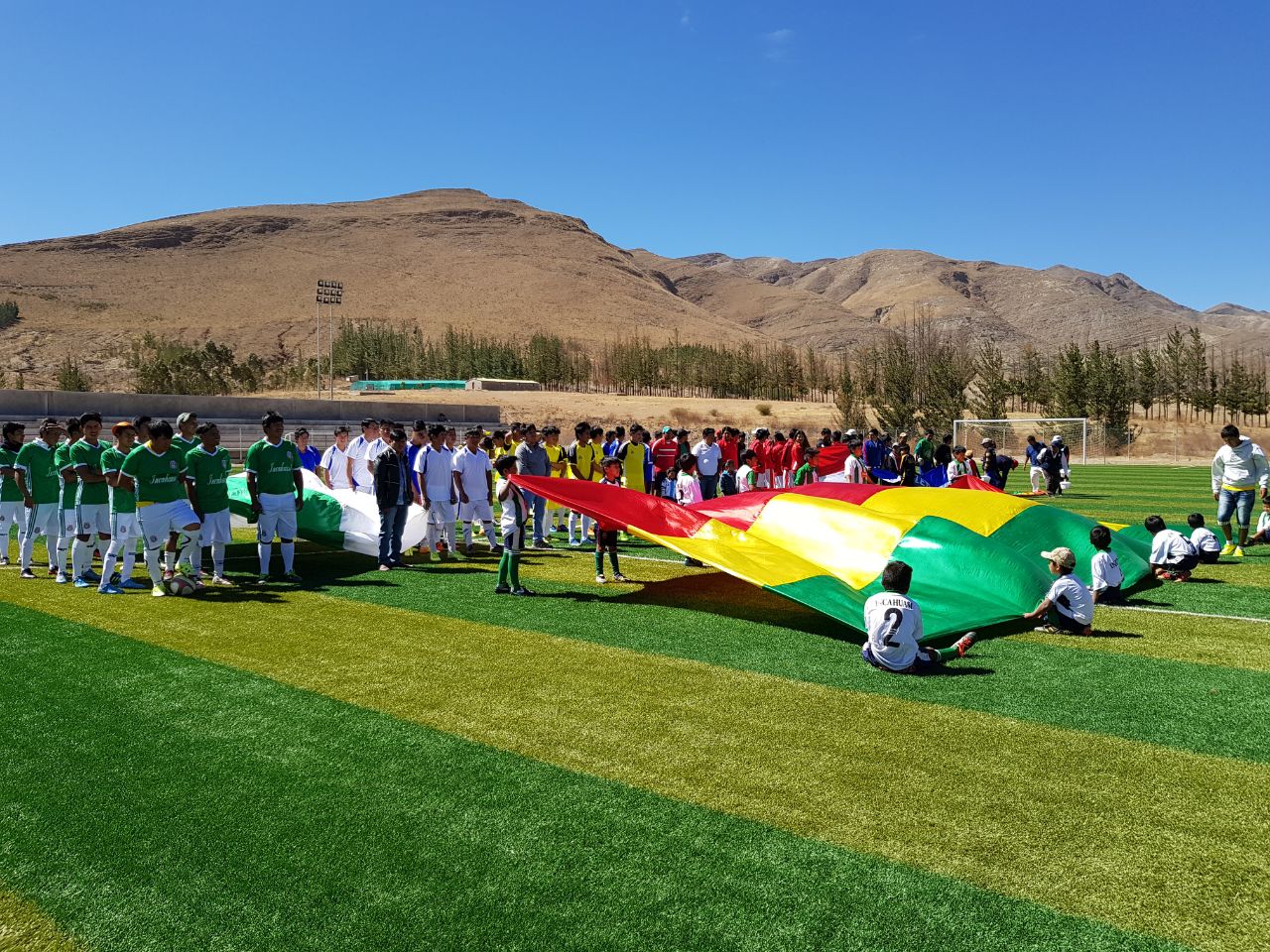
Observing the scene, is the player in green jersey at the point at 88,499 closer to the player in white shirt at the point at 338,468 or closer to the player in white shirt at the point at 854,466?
the player in white shirt at the point at 338,468

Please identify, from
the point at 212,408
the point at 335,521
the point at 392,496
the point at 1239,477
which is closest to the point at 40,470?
the point at 335,521

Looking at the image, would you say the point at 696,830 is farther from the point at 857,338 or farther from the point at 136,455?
the point at 857,338

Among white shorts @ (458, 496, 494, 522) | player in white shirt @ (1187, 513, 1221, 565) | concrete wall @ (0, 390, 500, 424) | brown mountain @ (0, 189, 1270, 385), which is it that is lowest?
player in white shirt @ (1187, 513, 1221, 565)

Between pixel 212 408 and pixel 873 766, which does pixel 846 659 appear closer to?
pixel 873 766

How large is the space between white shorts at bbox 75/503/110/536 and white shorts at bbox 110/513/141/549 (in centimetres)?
77

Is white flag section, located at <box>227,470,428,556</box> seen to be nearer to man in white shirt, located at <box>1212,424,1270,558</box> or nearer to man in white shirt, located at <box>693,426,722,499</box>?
man in white shirt, located at <box>693,426,722,499</box>

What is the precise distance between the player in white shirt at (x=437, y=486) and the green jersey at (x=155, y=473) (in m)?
4.04

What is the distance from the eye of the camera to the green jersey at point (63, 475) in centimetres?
1203

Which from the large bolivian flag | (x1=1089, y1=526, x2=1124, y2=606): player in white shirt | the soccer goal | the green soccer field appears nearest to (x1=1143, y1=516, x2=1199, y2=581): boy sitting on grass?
the large bolivian flag

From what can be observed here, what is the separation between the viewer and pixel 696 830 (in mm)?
4762

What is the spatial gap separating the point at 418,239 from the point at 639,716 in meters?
192

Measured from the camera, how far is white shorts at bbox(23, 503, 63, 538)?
12578mm

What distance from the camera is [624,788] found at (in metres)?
5.30

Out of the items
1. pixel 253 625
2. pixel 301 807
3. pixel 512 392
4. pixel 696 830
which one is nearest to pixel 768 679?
pixel 696 830
